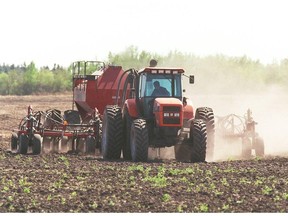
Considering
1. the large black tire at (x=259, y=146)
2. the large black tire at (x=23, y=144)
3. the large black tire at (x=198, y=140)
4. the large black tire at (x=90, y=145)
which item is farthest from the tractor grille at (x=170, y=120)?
the large black tire at (x=23, y=144)

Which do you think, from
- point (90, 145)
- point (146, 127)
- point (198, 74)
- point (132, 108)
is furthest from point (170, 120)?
point (198, 74)

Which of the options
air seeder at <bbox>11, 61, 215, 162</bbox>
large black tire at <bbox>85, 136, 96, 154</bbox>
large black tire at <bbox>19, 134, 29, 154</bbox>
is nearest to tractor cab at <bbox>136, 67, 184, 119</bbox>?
air seeder at <bbox>11, 61, 215, 162</bbox>

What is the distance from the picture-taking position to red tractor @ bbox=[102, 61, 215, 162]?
64.5ft

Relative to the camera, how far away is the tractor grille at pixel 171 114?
19594 millimetres

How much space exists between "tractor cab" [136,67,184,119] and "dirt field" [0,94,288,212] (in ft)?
5.31

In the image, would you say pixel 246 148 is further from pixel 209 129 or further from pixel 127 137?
pixel 127 137

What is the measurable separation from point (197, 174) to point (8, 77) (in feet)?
269

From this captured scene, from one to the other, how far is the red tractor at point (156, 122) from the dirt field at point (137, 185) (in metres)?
0.65

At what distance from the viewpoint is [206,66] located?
54.6 m

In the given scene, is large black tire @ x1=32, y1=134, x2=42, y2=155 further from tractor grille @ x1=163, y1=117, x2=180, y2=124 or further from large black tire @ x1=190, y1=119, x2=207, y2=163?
large black tire @ x1=190, y1=119, x2=207, y2=163

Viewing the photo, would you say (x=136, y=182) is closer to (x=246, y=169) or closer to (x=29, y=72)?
(x=246, y=169)

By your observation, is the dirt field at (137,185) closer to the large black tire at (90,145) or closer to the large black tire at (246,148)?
the large black tire at (90,145)

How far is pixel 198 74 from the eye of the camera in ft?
168

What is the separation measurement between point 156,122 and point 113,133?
1.36 meters
